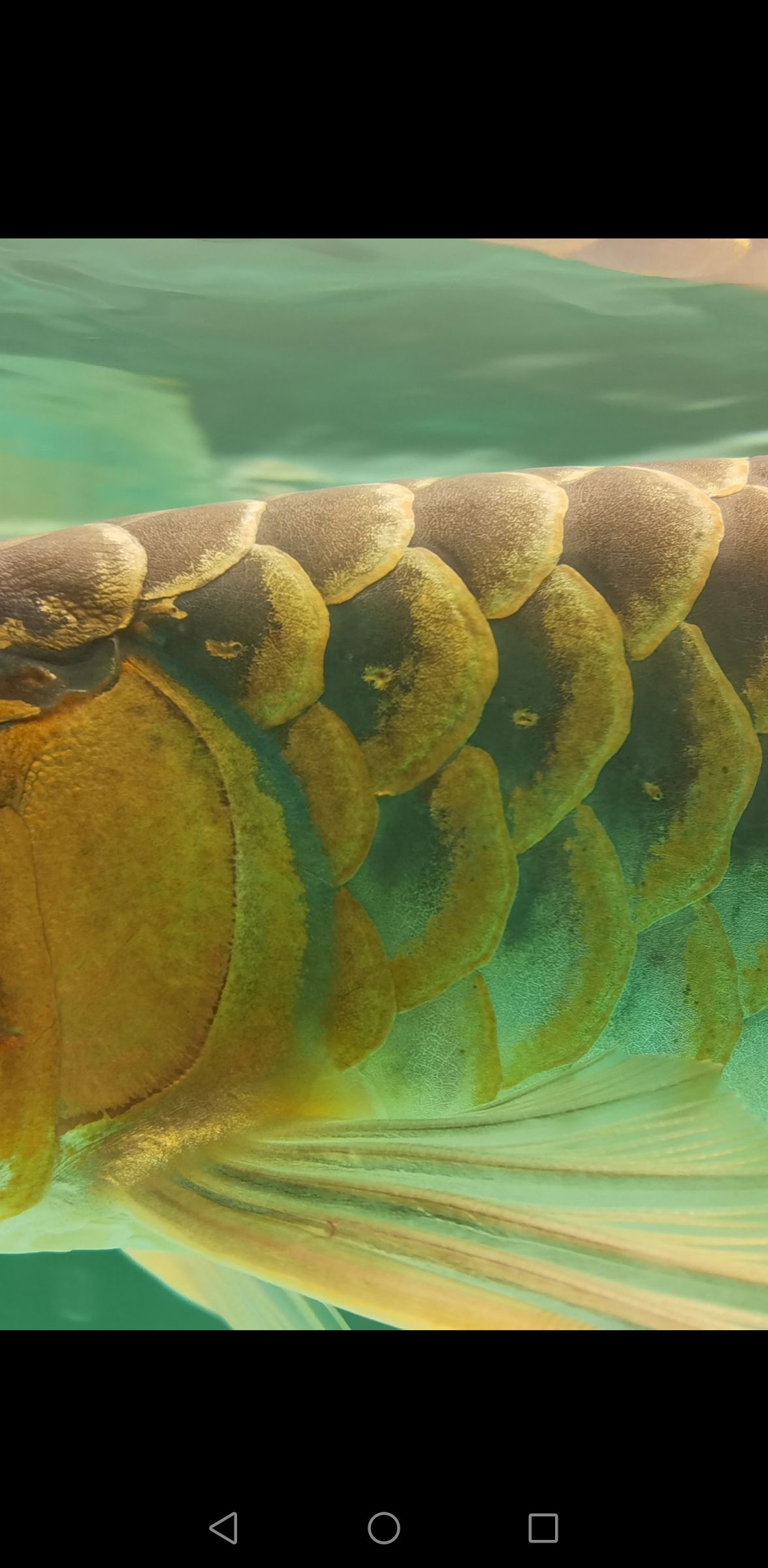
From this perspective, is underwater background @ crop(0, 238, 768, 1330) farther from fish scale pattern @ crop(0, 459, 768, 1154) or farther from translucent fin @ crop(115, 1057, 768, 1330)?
fish scale pattern @ crop(0, 459, 768, 1154)

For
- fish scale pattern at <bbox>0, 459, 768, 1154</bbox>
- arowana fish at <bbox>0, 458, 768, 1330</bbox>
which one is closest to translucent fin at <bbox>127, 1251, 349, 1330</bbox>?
arowana fish at <bbox>0, 458, 768, 1330</bbox>

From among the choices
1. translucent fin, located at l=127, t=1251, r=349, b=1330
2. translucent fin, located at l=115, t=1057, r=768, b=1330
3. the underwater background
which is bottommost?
translucent fin, located at l=127, t=1251, r=349, b=1330

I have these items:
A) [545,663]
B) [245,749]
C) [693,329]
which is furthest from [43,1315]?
[693,329]

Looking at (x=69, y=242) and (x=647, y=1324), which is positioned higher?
(x=69, y=242)

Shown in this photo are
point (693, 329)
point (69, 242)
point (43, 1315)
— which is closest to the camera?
point (43, 1315)

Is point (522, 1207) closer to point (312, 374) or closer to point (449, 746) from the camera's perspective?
point (449, 746)

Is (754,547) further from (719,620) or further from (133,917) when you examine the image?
(133,917)
